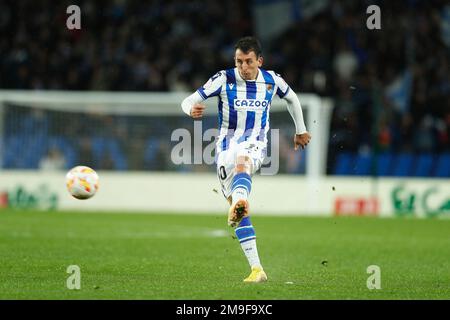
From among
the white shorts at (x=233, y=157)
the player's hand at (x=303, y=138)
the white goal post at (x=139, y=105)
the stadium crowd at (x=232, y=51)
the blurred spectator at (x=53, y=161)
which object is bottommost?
the white shorts at (x=233, y=157)

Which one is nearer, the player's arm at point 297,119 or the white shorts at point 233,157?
the white shorts at point 233,157

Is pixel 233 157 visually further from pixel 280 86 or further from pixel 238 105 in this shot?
pixel 280 86

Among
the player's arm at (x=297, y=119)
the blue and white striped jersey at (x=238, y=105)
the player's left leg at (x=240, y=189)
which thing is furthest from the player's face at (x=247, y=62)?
the player's left leg at (x=240, y=189)

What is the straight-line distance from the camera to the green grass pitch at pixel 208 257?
8570mm

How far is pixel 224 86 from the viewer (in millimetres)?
9570

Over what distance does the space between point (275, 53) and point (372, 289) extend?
1759cm

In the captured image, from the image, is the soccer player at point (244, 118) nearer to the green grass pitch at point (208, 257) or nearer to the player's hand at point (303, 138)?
the player's hand at point (303, 138)

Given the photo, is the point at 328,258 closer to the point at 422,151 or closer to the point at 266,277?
the point at 266,277

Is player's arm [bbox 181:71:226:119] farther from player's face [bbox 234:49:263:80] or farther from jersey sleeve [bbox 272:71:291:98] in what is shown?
jersey sleeve [bbox 272:71:291:98]

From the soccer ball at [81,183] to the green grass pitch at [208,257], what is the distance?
779 millimetres

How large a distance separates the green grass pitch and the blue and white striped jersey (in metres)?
1.41

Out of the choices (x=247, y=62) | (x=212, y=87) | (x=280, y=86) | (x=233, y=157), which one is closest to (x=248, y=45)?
(x=247, y=62)

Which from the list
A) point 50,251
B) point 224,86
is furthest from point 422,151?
point 224,86

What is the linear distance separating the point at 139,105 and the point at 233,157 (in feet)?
48.2
